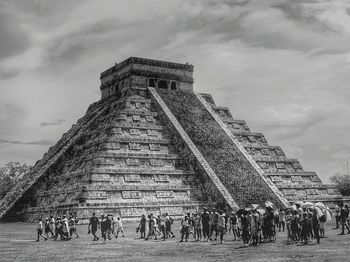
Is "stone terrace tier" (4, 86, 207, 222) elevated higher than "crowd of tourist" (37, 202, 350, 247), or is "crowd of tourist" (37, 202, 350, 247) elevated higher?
"stone terrace tier" (4, 86, 207, 222)

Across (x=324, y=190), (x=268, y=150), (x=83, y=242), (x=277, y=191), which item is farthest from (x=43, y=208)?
(x=324, y=190)

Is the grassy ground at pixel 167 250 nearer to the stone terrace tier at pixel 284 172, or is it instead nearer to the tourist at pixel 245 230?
the tourist at pixel 245 230

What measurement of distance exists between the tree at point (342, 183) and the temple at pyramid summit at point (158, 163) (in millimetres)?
38889

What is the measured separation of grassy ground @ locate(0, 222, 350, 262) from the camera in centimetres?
1469

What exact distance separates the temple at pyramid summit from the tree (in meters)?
38.9

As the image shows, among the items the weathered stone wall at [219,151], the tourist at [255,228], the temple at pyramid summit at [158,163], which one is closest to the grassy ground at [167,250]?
the tourist at [255,228]

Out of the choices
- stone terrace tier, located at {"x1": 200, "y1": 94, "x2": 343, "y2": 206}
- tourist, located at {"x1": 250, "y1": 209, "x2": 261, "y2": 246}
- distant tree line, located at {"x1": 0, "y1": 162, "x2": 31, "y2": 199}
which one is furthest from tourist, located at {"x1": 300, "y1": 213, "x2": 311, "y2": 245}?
distant tree line, located at {"x1": 0, "y1": 162, "x2": 31, "y2": 199}

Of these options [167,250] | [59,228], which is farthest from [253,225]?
[59,228]

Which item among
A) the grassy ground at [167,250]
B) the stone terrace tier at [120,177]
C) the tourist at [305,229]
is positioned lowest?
the grassy ground at [167,250]

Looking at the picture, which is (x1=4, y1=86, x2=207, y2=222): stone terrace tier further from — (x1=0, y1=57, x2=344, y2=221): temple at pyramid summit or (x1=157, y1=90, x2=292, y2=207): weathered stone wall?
(x1=157, y1=90, x2=292, y2=207): weathered stone wall

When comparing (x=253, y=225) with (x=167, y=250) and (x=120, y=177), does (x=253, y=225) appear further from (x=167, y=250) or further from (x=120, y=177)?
(x=120, y=177)

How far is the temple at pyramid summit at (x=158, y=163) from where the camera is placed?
31078 millimetres

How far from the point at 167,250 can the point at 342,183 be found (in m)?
65.8

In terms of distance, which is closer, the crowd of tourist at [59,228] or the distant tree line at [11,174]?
the crowd of tourist at [59,228]
